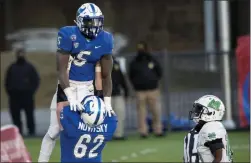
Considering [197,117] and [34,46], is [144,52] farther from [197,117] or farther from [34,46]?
[197,117]

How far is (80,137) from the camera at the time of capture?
8305 mm

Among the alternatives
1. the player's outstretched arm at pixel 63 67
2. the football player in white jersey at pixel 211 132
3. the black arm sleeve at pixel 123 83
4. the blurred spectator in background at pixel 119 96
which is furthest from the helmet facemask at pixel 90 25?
the black arm sleeve at pixel 123 83

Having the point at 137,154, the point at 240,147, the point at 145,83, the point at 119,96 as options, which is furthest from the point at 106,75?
the point at 145,83

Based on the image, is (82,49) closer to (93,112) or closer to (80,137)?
(93,112)

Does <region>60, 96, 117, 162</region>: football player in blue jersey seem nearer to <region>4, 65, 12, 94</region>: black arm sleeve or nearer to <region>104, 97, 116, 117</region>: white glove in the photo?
<region>104, 97, 116, 117</region>: white glove

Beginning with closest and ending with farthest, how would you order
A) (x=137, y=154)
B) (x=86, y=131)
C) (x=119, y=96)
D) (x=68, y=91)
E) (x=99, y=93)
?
(x=86, y=131) < (x=68, y=91) < (x=99, y=93) < (x=137, y=154) < (x=119, y=96)

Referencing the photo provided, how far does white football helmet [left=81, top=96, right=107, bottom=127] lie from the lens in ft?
26.9

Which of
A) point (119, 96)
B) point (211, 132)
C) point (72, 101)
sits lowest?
point (119, 96)

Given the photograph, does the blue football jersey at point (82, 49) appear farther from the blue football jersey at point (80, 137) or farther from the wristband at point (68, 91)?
the blue football jersey at point (80, 137)

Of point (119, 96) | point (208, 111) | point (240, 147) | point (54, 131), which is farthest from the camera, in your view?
point (119, 96)

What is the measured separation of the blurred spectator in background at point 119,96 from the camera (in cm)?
1675

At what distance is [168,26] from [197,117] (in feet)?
53.4

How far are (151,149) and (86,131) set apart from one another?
7.40 meters

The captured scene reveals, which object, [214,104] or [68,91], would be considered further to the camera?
[68,91]
